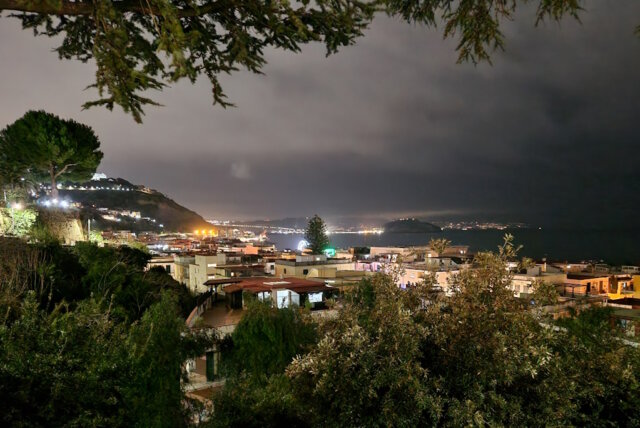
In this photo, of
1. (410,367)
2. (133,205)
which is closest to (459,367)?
(410,367)

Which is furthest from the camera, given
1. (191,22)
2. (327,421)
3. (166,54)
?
(327,421)

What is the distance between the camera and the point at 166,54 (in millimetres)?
3256

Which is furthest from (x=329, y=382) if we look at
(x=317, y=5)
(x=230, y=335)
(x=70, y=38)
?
(x=230, y=335)

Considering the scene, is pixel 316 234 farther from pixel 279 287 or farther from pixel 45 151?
pixel 279 287

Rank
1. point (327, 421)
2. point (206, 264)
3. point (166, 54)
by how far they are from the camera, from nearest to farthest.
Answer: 1. point (166, 54)
2. point (327, 421)
3. point (206, 264)

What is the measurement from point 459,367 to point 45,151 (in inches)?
1273

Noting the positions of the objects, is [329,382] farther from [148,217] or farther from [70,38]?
[148,217]

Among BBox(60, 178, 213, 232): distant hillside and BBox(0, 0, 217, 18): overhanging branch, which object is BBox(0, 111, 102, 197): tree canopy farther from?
BBox(60, 178, 213, 232): distant hillside

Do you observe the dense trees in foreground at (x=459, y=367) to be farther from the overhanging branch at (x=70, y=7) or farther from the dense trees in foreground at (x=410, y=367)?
the overhanging branch at (x=70, y=7)

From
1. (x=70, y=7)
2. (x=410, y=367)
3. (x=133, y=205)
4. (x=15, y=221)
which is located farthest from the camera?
(x=133, y=205)

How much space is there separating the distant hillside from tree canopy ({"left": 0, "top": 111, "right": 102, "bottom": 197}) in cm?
6570

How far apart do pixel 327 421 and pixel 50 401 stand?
3.25 meters

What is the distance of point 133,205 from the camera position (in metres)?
122

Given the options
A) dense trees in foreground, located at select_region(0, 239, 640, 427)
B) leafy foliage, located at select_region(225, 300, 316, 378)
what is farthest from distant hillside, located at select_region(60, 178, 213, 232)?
dense trees in foreground, located at select_region(0, 239, 640, 427)
